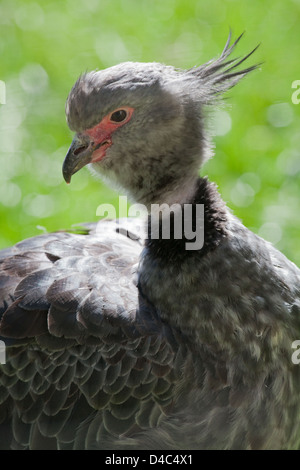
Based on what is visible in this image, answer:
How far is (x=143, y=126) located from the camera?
2.88m

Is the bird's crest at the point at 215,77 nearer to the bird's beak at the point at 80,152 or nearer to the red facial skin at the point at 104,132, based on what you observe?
the red facial skin at the point at 104,132

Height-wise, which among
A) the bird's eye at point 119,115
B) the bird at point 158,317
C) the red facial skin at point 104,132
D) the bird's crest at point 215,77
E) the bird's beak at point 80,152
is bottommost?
the bird at point 158,317

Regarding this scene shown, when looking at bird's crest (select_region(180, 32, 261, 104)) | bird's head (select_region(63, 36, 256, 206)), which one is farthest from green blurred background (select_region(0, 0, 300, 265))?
bird's head (select_region(63, 36, 256, 206))

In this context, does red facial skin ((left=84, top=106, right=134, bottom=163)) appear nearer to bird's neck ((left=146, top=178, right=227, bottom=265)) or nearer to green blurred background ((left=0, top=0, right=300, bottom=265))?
bird's neck ((left=146, top=178, right=227, bottom=265))

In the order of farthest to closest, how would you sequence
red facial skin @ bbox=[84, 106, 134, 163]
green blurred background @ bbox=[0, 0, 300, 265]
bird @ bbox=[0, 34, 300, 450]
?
green blurred background @ bbox=[0, 0, 300, 265]
red facial skin @ bbox=[84, 106, 134, 163]
bird @ bbox=[0, 34, 300, 450]

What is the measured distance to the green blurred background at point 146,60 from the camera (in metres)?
4.66

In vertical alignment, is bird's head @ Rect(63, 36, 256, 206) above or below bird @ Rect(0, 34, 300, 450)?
above

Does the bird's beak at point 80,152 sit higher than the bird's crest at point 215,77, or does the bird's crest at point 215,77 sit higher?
the bird's crest at point 215,77

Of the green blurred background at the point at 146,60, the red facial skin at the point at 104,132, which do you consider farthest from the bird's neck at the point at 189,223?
the green blurred background at the point at 146,60

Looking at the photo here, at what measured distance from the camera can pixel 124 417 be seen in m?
2.79

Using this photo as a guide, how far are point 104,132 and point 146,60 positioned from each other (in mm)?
2510

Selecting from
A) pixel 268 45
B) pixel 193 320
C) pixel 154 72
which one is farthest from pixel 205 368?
pixel 268 45

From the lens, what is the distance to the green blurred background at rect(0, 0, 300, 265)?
466cm

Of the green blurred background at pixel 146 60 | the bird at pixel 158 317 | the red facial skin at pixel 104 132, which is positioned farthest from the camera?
the green blurred background at pixel 146 60
